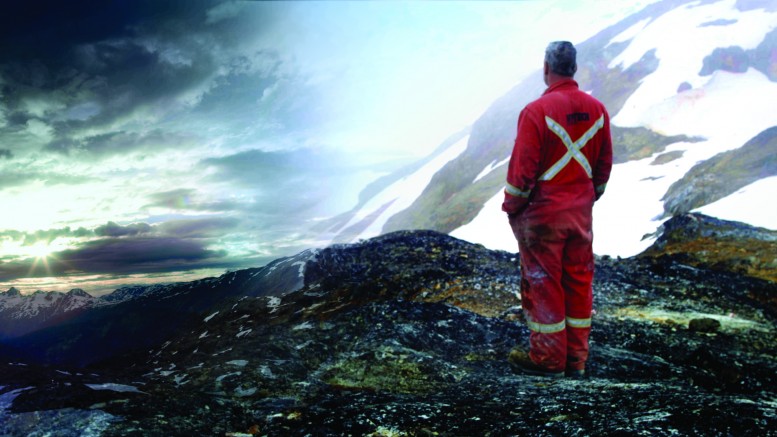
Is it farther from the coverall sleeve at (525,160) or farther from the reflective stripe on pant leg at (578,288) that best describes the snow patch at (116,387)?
the reflective stripe on pant leg at (578,288)

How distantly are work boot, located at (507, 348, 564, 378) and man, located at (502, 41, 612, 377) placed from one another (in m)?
0.01

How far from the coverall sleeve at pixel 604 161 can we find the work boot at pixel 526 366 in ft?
7.28

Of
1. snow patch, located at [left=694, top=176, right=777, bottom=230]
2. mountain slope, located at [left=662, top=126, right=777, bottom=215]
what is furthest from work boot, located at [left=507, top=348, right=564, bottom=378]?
mountain slope, located at [left=662, top=126, right=777, bottom=215]

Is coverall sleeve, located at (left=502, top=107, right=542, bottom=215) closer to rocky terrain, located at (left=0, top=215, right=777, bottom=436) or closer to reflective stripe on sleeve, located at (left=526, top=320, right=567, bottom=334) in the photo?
reflective stripe on sleeve, located at (left=526, top=320, right=567, bottom=334)

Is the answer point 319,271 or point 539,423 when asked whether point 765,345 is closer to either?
point 539,423

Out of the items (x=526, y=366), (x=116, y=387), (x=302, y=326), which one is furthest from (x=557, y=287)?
(x=116, y=387)

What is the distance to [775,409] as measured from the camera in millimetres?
2529

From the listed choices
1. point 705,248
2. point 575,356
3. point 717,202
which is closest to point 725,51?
point 717,202

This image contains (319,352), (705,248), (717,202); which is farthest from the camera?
(717,202)

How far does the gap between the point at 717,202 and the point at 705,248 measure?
34.2 feet

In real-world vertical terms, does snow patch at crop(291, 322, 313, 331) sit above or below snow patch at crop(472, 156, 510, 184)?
below

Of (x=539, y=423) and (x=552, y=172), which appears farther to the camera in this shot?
(x=552, y=172)

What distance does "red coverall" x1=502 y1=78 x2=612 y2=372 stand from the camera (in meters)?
4.55

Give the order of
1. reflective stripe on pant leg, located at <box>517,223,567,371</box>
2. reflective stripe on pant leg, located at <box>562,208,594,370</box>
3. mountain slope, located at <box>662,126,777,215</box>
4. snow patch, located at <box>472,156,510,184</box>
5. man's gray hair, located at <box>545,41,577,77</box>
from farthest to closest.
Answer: snow patch, located at <box>472,156,510,184</box>, mountain slope, located at <box>662,126,777,215</box>, man's gray hair, located at <box>545,41,577,77</box>, reflective stripe on pant leg, located at <box>562,208,594,370</box>, reflective stripe on pant leg, located at <box>517,223,567,371</box>
